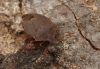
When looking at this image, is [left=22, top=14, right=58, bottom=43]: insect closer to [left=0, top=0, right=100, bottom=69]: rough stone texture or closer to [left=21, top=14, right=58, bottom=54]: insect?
[left=21, top=14, right=58, bottom=54]: insect

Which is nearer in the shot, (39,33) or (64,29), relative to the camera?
(39,33)

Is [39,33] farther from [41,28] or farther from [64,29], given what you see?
[64,29]

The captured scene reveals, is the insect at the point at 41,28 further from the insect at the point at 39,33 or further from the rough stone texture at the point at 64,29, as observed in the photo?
the rough stone texture at the point at 64,29

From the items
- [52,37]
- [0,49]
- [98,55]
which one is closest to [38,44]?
[52,37]

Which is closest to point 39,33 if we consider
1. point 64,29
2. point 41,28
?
point 41,28

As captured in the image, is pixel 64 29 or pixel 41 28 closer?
pixel 41 28
